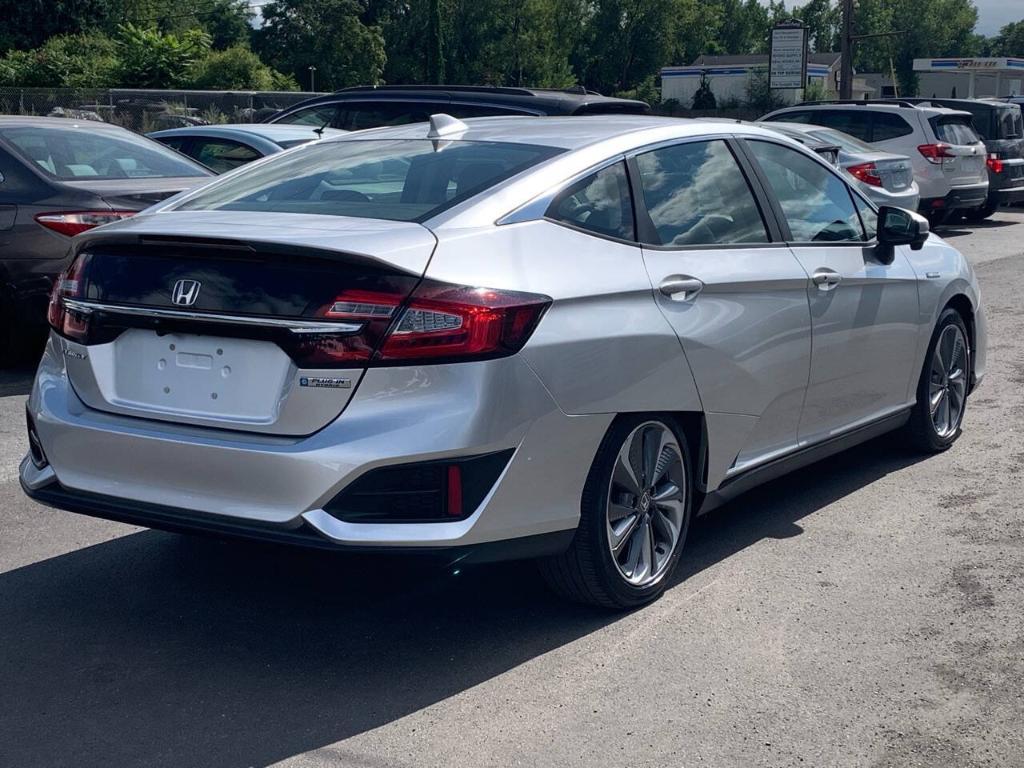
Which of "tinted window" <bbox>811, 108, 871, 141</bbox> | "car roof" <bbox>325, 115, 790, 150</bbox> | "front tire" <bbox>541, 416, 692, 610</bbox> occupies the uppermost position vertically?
"tinted window" <bbox>811, 108, 871, 141</bbox>

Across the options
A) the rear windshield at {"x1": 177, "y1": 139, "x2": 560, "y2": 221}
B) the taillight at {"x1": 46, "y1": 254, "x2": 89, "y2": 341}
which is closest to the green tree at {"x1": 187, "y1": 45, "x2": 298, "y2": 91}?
the rear windshield at {"x1": 177, "y1": 139, "x2": 560, "y2": 221}

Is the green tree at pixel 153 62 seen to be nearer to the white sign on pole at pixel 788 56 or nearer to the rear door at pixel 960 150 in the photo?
the white sign on pole at pixel 788 56

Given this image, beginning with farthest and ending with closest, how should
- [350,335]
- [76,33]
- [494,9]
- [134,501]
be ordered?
[494,9] → [76,33] → [134,501] → [350,335]

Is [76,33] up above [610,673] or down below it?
above

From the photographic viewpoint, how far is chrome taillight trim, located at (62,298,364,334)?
12.1 ft

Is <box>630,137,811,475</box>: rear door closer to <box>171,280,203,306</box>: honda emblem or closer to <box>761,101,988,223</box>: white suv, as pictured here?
<box>171,280,203,306</box>: honda emblem

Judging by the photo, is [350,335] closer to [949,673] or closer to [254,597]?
[254,597]

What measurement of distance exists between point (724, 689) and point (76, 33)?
82.8 m

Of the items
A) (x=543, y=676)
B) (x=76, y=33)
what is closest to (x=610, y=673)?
(x=543, y=676)

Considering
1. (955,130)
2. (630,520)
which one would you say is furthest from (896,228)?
(955,130)

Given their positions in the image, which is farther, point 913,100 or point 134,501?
point 913,100

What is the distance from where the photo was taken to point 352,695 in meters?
3.86

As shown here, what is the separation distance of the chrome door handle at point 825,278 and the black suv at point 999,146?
16492mm

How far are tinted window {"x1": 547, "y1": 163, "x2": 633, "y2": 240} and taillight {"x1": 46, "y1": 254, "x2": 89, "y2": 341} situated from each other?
1488 millimetres
